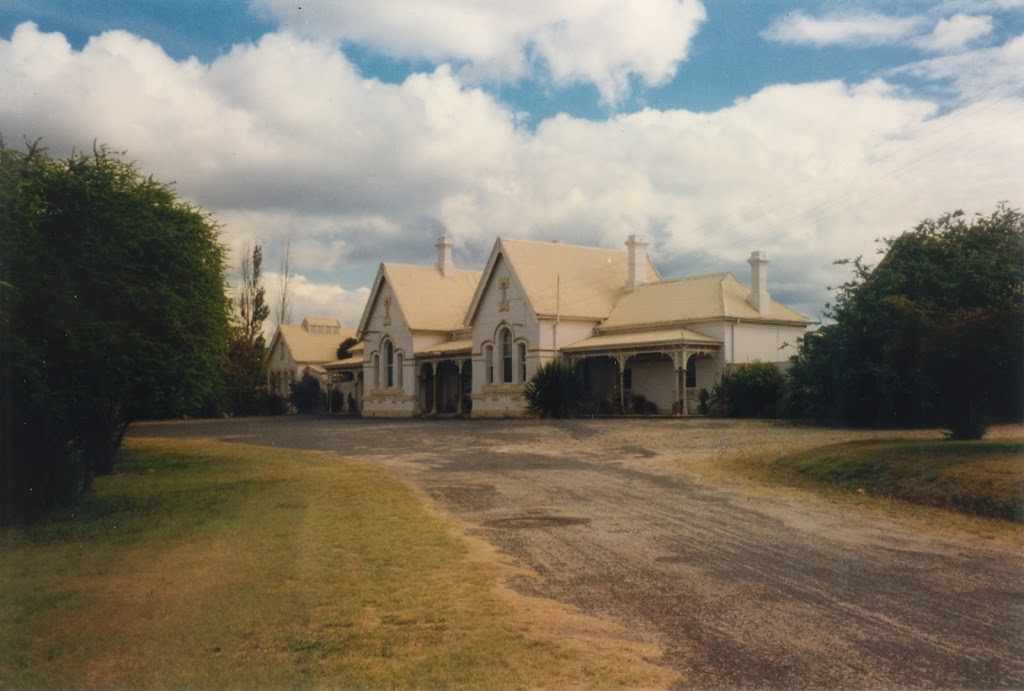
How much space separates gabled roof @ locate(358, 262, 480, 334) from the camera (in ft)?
174

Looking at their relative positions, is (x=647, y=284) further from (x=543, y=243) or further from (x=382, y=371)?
(x=382, y=371)

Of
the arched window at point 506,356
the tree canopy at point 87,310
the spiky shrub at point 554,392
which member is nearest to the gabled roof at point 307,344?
the arched window at point 506,356

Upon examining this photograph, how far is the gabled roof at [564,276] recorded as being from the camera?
1734 inches

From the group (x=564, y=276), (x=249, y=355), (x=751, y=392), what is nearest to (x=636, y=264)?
(x=564, y=276)

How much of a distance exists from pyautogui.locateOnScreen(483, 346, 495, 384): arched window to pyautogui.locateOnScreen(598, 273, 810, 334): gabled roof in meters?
5.59

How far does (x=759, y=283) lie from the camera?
131 ft

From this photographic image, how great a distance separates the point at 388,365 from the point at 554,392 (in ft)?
58.6

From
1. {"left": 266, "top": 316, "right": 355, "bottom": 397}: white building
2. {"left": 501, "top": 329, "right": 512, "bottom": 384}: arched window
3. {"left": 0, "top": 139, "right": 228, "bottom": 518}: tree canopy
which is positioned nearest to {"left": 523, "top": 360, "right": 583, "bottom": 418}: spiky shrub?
{"left": 501, "top": 329, "right": 512, "bottom": 384}: arched window

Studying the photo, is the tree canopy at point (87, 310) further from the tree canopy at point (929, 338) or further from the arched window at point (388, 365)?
the arched window at point (388, 365)

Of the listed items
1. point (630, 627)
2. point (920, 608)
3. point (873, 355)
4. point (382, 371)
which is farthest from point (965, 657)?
point (382, 371)

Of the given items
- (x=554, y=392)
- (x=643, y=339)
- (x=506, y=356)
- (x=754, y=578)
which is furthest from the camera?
(x=506, y=356)

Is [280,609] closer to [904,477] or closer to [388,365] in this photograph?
[904,477]

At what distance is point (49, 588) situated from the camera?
9.05m

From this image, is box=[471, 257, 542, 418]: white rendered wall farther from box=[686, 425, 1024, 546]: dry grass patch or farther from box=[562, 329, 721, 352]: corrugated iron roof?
box=[686, 425, 1024, 546]: dry grass patch
